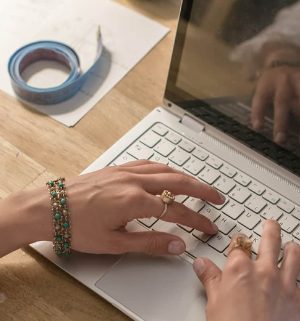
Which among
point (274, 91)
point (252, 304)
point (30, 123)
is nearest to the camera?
point (252, 304)

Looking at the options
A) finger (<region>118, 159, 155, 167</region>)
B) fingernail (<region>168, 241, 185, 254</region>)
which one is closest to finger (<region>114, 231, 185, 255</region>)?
fingernail (<region>168, 241, 185, 254</region>)

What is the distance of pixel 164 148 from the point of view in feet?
2.70

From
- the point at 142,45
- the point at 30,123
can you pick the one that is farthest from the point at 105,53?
the point at 30,123

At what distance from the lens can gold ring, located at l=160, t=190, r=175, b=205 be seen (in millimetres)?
715

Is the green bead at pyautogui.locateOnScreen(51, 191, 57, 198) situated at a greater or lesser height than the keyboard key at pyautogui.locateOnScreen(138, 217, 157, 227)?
lesser

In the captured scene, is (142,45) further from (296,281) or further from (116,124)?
(296,281)

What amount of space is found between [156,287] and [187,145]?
229mm

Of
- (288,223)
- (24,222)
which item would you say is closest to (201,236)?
(288,223)

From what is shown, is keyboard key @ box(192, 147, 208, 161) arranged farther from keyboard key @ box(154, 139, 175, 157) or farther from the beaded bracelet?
the beaded bracelet

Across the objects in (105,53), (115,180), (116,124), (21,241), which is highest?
(105,53)

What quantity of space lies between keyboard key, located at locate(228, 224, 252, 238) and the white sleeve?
0.68ft

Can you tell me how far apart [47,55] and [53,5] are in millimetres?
149

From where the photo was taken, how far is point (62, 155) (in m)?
0.83

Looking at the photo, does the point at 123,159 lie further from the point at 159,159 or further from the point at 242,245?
the point at 242,245
